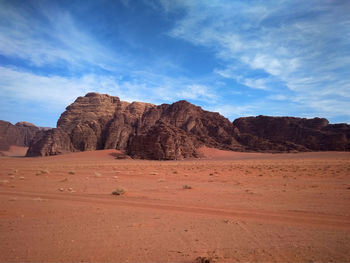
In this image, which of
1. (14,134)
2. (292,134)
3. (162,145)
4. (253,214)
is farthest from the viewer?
(14,134)

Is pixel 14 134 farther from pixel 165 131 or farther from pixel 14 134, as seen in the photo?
pixel 165 131

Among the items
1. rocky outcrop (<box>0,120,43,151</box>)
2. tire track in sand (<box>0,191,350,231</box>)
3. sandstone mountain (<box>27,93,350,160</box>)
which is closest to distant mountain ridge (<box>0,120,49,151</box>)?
rocky outcrop (<box>0,120,43,151</box>)

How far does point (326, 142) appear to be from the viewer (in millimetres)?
69188

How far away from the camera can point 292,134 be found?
79125mm

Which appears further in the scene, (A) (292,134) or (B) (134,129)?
(A) (292,134)

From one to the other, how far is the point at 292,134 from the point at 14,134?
118224mm

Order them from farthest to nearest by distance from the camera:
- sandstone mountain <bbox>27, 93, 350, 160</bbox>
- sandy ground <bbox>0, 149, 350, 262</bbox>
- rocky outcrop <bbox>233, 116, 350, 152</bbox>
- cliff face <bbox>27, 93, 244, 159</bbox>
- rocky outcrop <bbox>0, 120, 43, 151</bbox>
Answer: rocky outcrop <bbox>0, 120, 43, 151</bbox> → rocky outcrop <bbox>233, 116, 350, 152</bbox> → sandstone mountain <bbox>27, 93, 350, 160</bbox> → cliff face <bbox>27, 93, 244, 159</bbox> → sandy ground <bbox>0, 149, 350, 262</bbox>

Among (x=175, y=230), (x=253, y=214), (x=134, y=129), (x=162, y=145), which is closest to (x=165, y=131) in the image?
(x=162, y=145)

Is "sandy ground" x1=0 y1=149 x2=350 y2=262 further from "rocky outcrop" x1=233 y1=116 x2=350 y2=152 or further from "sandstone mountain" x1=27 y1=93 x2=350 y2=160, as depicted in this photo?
"rocky outcrop" x1=233 y1=116 x2=350 y2=152

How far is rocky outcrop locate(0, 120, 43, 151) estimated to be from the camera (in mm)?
96500

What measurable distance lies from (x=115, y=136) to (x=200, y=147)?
2545cm

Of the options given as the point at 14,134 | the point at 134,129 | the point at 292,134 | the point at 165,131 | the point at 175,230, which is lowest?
the point at 175,230

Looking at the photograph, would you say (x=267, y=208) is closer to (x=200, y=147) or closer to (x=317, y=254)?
(x=317, y=254)

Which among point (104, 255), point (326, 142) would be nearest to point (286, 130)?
point (326, 142)
